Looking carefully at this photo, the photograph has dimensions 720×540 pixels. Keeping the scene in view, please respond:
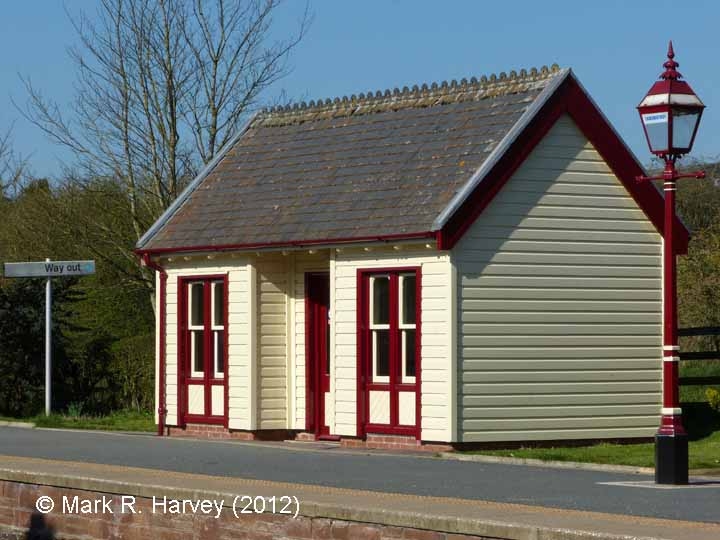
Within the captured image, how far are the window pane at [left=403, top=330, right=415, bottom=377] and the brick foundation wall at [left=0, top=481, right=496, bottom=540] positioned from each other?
701 centimetres

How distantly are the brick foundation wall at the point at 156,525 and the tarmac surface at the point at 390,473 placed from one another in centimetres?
185

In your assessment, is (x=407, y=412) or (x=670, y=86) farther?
(x=407, y=412)

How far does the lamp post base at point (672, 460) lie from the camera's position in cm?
1550

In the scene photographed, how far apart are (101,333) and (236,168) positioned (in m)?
10.3

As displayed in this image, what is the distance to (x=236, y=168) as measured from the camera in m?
24.4

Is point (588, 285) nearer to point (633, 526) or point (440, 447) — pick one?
point (440, 447)

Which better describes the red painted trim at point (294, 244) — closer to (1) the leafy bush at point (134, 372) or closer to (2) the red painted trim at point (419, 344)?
(2) the red painted trim at point (419, 344)

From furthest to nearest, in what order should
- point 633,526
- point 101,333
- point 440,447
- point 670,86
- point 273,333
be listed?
point 101,333, point 273,333, point 440,447, point 670,86, point 633,526

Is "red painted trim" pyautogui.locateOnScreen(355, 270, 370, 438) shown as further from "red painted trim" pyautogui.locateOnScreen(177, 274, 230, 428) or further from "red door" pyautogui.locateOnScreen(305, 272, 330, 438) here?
"red painted trim" pyautogui.locateOnScreen(177, 274, 230, 428)

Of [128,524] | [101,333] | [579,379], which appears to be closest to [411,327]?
[579,379]

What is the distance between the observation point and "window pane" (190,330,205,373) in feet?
77.6

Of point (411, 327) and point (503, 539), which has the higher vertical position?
point (411, 327)

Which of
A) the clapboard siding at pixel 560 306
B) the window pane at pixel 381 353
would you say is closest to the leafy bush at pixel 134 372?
the window pane at pixel 381 353

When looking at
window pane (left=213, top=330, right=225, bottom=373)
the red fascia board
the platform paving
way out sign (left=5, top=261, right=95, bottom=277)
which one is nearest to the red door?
the platform paving
